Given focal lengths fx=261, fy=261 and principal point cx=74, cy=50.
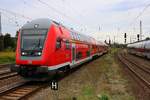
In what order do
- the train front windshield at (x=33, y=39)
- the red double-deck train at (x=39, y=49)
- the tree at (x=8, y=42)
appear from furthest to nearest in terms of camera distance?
1. the tree at (x=8, y=42)
2. the train front windshield at (x=33, y=39)
3. the red double-deck train at (x=39, y=49)

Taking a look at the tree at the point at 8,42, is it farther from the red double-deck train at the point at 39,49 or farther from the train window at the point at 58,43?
the train window at the point at 58,43

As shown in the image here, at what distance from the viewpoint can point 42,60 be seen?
1239cm

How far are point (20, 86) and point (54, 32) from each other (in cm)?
317

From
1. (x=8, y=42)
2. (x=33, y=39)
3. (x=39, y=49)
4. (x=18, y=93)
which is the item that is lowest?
(x=18, y=93)

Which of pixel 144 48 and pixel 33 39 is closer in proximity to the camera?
pixel 33 39

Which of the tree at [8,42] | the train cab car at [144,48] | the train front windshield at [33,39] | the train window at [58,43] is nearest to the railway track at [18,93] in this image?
the train front windshield at [33,39]

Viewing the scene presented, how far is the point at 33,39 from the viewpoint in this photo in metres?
13.0

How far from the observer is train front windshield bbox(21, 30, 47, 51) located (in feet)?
42.0

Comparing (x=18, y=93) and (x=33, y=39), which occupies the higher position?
(x=33, y=39)

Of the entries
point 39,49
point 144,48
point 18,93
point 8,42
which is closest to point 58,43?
point 39,49

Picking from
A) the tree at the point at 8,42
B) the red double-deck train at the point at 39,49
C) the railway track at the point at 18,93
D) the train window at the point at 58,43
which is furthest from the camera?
the tree at the point at 8,42

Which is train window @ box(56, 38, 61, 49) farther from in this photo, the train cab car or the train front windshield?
the train cab car

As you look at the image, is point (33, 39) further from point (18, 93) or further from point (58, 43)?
point (18, 93)

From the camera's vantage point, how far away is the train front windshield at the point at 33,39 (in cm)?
1279
